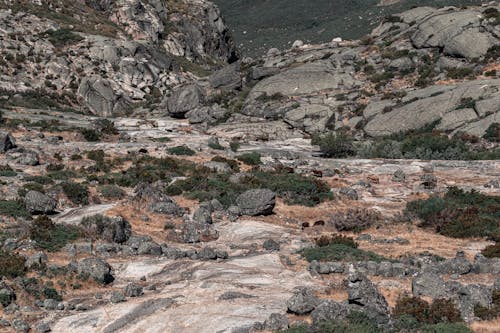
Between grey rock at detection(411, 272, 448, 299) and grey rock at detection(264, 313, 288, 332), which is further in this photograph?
grey rock at detection(411, 272, 448, 299)

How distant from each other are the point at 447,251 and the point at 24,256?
1959cm

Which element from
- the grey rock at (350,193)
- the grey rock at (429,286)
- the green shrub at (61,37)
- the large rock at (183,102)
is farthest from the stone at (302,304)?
the green shrub at (61,37)

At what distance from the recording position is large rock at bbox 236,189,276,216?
104 ft

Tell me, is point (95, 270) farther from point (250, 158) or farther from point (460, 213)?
point (250, 158)

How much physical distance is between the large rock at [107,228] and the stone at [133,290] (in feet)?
20.2

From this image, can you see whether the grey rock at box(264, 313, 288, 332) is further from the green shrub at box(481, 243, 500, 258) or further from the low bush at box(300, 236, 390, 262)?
the green shrub at box(481, 243, 500, 258)

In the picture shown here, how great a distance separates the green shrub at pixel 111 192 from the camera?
34219mm

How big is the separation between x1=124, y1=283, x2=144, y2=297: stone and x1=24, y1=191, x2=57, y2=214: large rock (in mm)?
11348

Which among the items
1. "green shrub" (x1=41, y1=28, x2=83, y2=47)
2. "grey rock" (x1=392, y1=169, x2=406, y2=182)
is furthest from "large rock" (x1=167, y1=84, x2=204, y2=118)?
"grey rock" (x1=392, y1=169, x2=406, y2=182)

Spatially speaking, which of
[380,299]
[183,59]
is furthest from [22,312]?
[183,59]

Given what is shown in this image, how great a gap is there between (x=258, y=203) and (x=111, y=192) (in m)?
10.2

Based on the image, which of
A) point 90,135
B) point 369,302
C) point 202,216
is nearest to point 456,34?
point 90,135

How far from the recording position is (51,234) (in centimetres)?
2488

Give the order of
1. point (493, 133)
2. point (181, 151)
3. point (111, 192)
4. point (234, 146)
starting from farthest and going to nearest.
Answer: point (234, 146), point (493, 133), point (181, 151), point (111, 192)
